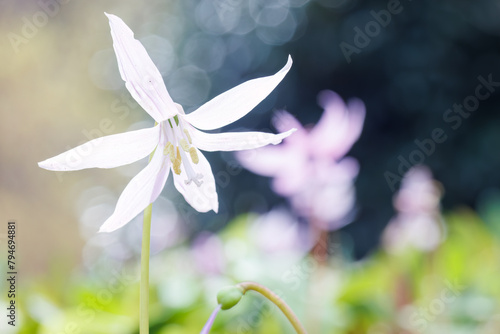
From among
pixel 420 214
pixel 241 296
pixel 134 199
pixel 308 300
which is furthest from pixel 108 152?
pixel 420 214

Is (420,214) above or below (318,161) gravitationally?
below

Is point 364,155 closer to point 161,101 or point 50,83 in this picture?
point 50,83

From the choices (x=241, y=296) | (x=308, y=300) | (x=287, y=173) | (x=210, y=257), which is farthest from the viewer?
(x=210, y=257)

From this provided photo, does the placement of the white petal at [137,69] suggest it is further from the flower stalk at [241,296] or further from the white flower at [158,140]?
the flower stalk at [241,296]

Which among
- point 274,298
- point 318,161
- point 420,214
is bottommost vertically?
point 420,214

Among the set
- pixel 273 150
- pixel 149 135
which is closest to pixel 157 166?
pixel 149 135

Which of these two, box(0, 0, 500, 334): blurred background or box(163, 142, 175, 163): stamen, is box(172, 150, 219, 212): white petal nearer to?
box(163, 142, 175, 163): stamen

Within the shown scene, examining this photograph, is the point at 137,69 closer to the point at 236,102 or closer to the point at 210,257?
the point at 236,102

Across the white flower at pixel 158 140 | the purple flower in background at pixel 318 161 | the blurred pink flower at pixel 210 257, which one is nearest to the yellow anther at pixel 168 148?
the white flower at pixel 158 140

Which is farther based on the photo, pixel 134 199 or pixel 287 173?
pixel 287 173
